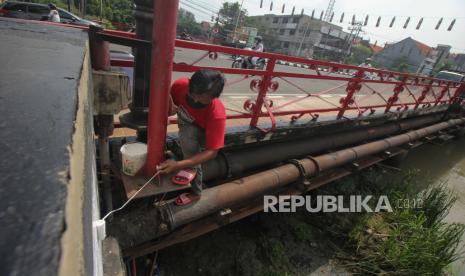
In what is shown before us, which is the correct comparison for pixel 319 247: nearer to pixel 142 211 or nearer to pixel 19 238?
pixel 142 211

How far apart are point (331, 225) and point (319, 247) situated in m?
0.51

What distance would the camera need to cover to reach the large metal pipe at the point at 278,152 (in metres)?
3.10

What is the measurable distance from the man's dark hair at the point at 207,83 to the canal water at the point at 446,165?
655 centimetres

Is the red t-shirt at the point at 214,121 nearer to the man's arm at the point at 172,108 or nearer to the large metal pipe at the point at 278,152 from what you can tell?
the man's arm at the point at 172,108

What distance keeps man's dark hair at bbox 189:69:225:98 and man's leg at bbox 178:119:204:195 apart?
1.56 ft

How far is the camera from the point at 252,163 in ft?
11.5

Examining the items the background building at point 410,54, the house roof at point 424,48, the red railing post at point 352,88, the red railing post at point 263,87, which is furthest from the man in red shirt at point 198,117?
the house roof at point 424,48

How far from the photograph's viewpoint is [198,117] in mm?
2238

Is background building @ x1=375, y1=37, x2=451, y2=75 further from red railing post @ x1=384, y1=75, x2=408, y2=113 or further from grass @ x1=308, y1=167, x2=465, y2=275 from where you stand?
grass @ x1=308, y1=167, x2=465, y2=275

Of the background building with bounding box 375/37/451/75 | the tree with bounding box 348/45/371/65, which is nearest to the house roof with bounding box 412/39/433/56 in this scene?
the background building with bounding box 375/37/451/75

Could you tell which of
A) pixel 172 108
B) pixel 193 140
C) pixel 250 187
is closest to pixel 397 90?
pixel 250 187

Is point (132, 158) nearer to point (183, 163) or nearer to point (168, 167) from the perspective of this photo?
point (168, 167)

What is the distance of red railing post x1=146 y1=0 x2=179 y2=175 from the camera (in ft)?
5.19

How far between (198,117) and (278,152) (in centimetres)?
188
